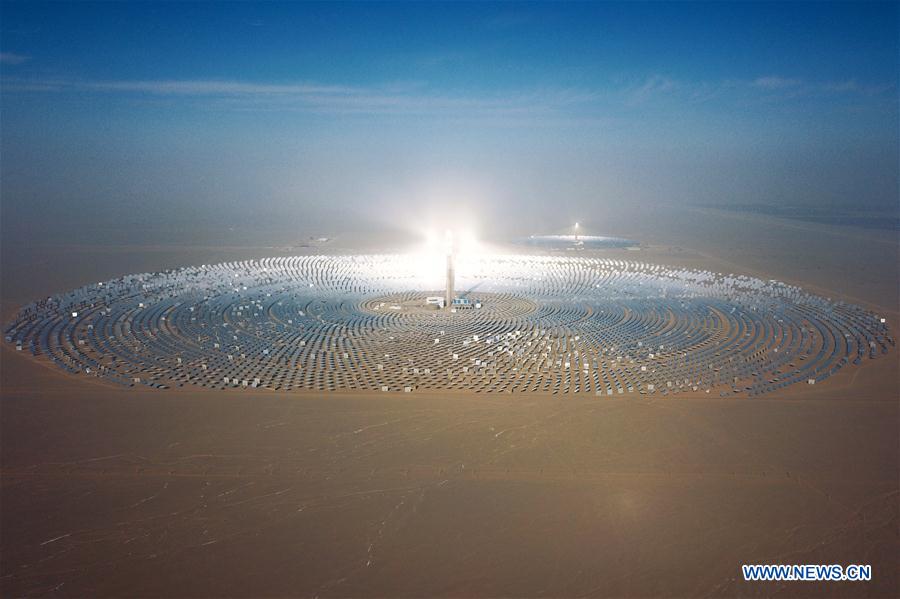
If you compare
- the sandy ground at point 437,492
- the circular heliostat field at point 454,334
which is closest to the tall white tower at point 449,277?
the circular heliostat field at point 454,334

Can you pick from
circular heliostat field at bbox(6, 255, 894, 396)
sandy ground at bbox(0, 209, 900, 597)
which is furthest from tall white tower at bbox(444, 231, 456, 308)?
sandy ground at bbox(0, 209, 900, 597)

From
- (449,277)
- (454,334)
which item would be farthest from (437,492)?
(449,277)

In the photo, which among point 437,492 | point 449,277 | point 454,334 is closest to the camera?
point 437,492

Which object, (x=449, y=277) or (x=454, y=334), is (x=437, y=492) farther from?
(x=449, y=277)

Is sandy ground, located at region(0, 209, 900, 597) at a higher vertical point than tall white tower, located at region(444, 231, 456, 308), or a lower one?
lower

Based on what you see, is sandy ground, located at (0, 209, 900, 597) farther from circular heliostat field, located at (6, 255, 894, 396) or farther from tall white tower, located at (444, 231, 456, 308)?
tall white tower, located at (444, 231, 456, 308)

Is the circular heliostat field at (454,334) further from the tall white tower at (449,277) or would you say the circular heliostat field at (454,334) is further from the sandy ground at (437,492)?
the sandy ground at (437,492)

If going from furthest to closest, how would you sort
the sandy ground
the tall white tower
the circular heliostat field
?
the tall white tower
the circular heliostat field
the sandy ground
